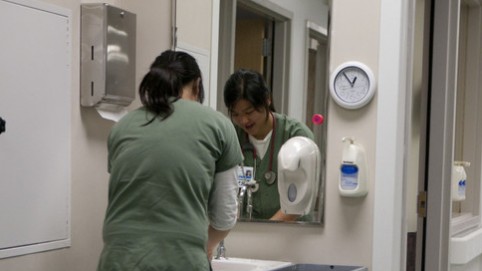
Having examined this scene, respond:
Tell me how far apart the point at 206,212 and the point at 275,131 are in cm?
69

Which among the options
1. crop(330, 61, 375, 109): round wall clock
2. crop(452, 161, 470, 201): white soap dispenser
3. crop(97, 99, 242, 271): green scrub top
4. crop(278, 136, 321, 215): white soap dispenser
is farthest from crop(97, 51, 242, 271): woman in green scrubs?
crop(452, 161, 470, 201): white soap dispenser

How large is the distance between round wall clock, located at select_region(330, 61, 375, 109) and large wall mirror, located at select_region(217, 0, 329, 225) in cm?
5

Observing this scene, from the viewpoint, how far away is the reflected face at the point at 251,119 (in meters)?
2.47

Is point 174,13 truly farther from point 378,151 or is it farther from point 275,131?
point 378,151

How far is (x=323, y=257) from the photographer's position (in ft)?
7.68

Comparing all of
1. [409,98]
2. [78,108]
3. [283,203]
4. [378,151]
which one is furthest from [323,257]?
[78,108]

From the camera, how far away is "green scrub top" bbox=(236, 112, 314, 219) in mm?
2426

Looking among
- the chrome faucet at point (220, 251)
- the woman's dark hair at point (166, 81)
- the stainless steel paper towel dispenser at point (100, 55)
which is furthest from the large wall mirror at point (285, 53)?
the woman's dark hair at point (166, 81)

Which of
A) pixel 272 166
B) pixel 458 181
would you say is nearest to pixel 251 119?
pixel 272 166

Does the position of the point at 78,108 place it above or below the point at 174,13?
below

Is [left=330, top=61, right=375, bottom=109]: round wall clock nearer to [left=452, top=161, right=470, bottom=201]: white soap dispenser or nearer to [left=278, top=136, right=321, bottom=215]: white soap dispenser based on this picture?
[left=278, top=136, right=321, bottom=215]: white soap dispenser

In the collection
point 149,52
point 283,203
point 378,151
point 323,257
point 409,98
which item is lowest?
point 323,257

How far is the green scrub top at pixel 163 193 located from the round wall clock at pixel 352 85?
0.66 meters

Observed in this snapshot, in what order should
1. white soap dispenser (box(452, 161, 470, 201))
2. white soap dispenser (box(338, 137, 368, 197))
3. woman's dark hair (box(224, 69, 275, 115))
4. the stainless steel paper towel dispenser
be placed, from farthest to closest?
white soap dispenser (box(452, 161, 470, 201)) → woman's dark hair (box(224, 69, 275, 115)) → the stainless steel paper towel dispenser → white soap dispenser (box(338, 137, 368, 197))
